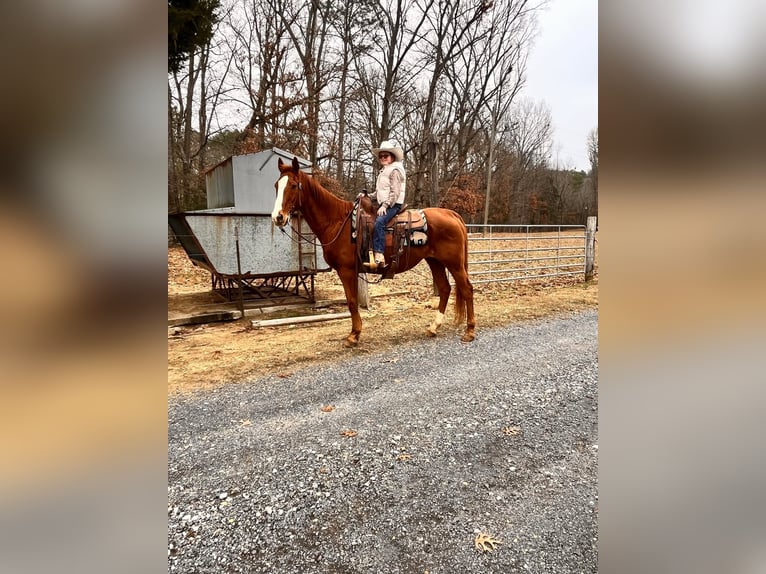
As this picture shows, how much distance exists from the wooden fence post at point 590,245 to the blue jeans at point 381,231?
21.7ft

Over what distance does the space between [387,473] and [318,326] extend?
134 inches

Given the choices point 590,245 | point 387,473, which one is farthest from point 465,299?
point 590,245

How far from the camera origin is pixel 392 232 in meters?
4.32

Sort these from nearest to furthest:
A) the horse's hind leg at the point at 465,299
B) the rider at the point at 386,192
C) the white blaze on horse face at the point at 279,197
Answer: the white blaze on horse face at the point at 279,197, the rider at the point at 386,192, the horse's hind leg at the point at 465,299

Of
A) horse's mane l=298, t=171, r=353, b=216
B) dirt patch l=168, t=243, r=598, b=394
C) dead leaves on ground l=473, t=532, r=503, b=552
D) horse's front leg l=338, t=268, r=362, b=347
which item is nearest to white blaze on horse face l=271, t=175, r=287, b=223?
horse's mane l=298, t=171, r=353, b=216

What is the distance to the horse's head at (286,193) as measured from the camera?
12.4 ft

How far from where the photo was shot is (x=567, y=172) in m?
31.2

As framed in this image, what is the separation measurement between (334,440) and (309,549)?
815 mm

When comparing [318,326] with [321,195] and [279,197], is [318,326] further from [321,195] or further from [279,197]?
[279,197]

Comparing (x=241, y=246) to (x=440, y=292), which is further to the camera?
(x=241, y=246)

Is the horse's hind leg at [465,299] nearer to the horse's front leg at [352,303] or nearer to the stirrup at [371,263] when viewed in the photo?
the stirrup at [371,263]

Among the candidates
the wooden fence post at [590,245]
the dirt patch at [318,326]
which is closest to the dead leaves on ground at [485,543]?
the dirt patch at [318,326]
